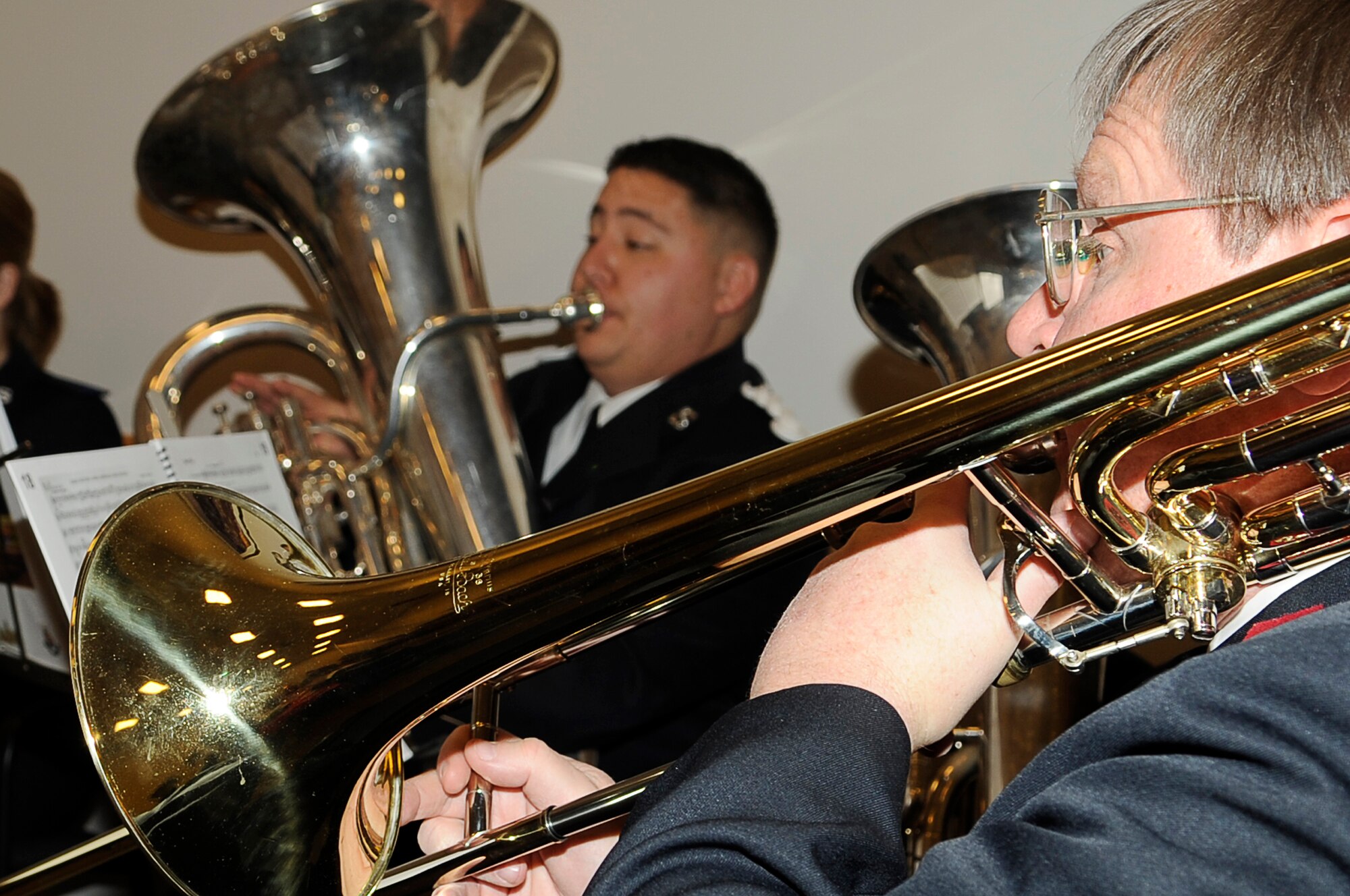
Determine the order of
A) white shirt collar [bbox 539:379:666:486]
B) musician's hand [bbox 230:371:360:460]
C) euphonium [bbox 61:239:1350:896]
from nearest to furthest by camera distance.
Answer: euphonium [bbox 61:239:1350:896], musician's hand [bbox 230:371:360:460], white shirt collar [bbox 539:379:666:486]

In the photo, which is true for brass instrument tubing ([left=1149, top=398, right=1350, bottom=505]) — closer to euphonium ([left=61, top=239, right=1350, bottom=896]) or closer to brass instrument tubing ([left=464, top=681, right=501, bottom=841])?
euphonium ([left=61, top=239, right=1350, bottom=896])

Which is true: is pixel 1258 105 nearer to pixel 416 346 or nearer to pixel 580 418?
pixel 416 346

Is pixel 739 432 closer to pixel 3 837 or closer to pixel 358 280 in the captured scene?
pixel 358 280

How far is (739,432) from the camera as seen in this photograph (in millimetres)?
1815

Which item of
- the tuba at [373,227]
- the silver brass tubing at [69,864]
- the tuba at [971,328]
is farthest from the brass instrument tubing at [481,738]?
the tuba at [373,227]

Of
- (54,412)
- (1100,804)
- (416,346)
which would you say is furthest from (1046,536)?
(54,412)

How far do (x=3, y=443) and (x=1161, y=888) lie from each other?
1292mm

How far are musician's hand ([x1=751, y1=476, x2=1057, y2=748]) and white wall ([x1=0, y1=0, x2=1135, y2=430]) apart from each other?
0.86 meters

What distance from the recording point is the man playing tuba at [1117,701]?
20.6 inches

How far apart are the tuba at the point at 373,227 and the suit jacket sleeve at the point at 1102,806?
39.2 inches

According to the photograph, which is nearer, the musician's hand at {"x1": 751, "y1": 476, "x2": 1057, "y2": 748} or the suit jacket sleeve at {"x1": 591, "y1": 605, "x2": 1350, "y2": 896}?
the suit jacket sleeve at {"x1": 591, "y1": 605, "x2": 1350, "y2": 896}

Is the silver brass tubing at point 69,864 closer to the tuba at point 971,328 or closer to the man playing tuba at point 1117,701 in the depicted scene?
the man playing tuba at point 1117,701

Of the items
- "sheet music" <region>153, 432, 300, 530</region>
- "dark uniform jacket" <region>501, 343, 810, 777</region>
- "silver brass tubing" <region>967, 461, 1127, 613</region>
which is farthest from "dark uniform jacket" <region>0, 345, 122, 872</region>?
"silver brass tubing" <region>967, 461, 1127, 613</region>

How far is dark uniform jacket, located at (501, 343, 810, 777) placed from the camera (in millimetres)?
1398
